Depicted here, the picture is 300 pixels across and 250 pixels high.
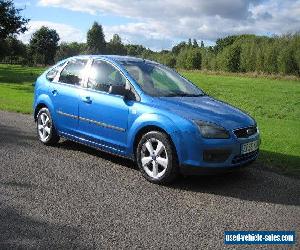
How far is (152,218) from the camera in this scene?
197 inches

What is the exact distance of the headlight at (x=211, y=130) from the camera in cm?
603

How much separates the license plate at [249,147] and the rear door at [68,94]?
2.99 m

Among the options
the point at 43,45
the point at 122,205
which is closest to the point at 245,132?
the point at 122,205

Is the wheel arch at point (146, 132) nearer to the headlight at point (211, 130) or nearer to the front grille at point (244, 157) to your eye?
the headlight at point (211, 130)

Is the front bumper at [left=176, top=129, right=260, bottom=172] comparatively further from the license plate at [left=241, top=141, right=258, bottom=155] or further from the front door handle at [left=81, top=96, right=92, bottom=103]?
the front door handle at [left=81, top=96, right=92, bottom=103]

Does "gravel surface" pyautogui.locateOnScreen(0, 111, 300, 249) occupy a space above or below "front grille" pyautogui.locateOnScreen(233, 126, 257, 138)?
below

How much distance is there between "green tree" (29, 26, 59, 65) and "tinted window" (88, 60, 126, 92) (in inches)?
4131

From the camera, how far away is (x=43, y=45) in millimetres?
111188

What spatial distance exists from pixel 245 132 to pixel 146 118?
1452 millimetres

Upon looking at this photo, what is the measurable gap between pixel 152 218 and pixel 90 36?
126m

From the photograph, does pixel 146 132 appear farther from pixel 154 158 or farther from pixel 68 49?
pixel 68 49

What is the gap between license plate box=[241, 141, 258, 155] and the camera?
251 inches

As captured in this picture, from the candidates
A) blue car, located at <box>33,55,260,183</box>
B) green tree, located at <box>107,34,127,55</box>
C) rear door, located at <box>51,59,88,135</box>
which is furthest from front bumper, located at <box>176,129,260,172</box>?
green tree, located at <box>107,34,127,55</box>

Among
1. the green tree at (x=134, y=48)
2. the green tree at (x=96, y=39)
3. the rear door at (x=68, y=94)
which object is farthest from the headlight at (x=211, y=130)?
the green tree at (x=134, y=48)
